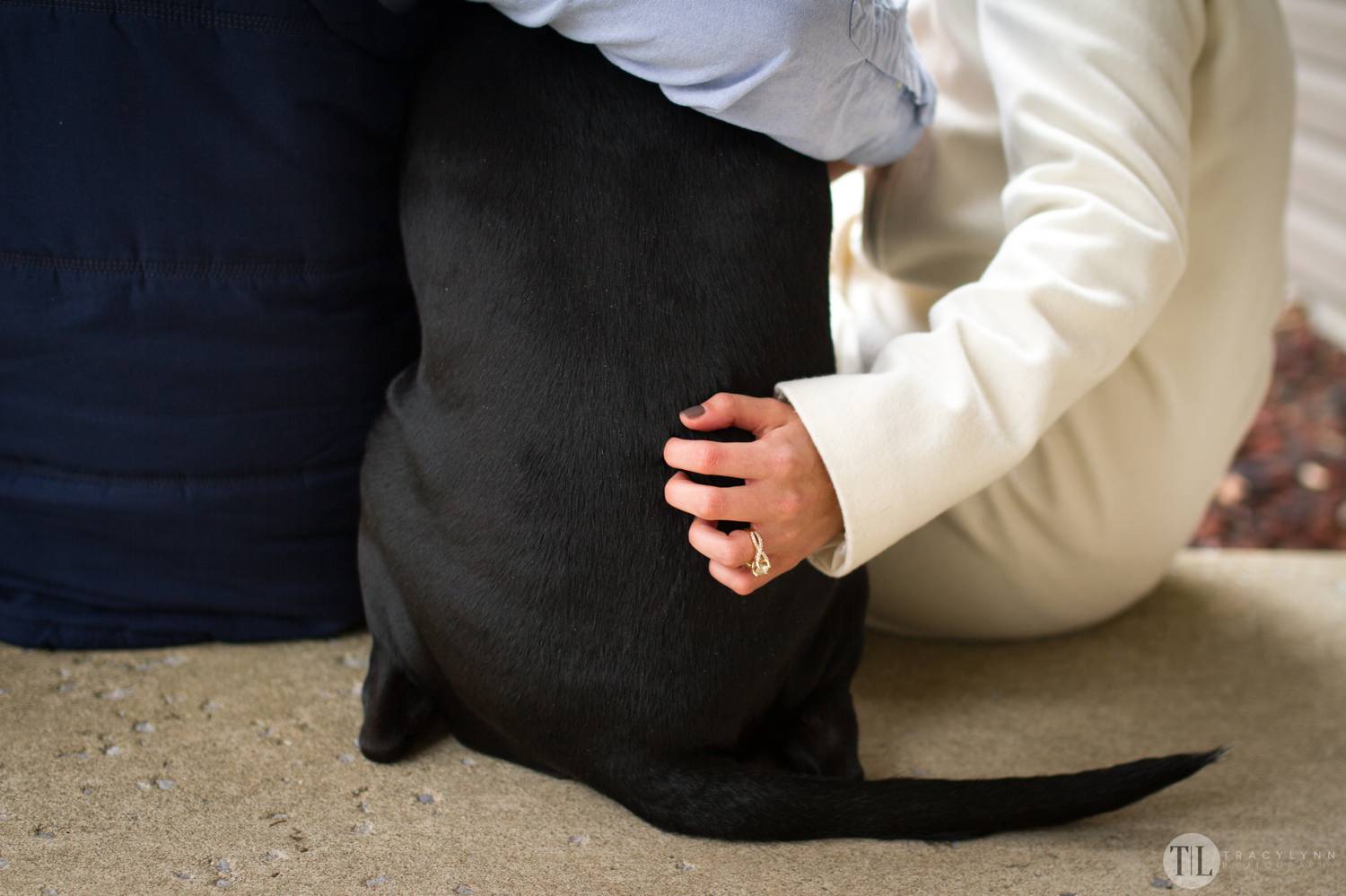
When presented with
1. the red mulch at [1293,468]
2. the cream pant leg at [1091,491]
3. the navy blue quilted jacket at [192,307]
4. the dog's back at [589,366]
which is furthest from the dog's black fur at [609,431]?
the red mulch at [1293,468]

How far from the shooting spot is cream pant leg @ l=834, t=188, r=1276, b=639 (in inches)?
51.5

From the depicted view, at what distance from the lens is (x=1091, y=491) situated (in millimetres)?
1340

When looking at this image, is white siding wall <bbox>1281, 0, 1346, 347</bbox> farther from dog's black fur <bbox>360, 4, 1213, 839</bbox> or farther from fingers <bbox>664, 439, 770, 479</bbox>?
fingers <bbox>664, 439, 770, 479</bbox>

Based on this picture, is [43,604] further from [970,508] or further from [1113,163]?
[1113,163]

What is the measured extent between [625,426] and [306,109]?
447 millimetres

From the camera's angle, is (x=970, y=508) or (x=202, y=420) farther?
(x=970, y=508)

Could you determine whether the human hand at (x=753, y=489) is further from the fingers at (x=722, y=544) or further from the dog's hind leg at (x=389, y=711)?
the dog's hind leg at (x=389, y=711)

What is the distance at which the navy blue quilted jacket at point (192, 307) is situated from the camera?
105 centimetres

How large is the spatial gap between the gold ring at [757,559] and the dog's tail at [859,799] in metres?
0.17

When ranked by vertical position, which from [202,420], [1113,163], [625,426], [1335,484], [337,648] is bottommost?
[1335,484]

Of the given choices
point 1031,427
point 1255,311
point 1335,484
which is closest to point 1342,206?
point 1335,484

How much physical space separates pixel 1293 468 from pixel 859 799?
6.73 feet

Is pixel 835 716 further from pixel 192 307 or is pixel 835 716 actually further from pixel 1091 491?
pixel 192 307

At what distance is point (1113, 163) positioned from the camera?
1.06 metres
